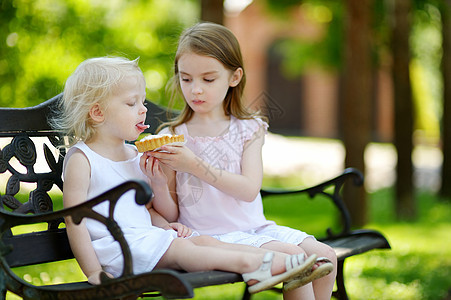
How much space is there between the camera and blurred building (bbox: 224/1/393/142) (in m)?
22.9

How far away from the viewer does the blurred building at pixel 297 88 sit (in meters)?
22.9

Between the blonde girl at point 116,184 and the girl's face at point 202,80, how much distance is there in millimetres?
220

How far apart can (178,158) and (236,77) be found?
1.85 feet

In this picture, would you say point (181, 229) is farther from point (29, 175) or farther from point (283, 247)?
point (29, 175)

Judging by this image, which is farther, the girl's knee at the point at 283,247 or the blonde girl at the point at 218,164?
the blonde girl at the point at 218,164

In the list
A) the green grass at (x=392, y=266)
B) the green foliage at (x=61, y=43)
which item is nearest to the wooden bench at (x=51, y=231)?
the green grass at (x=392, y=266)

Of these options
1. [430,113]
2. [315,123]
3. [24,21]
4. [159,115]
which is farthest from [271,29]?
[159,115]

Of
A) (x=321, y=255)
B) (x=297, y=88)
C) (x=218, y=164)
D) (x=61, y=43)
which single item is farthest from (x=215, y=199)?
(x=297, y=88)

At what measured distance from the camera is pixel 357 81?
6.16m

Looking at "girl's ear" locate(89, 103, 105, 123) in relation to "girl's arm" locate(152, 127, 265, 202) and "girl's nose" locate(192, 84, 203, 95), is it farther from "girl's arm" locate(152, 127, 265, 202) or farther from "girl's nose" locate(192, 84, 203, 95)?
"girl's nose" locate(192, 84, 203, 95)

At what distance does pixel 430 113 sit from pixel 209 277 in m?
21.9

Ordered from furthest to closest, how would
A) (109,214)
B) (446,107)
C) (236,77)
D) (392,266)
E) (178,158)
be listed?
(446,107)
(392,266)
(236,77)
(178,158)
(109,214)

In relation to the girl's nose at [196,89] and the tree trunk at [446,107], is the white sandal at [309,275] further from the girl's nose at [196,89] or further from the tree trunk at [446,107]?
the tree trunk at [446,107]

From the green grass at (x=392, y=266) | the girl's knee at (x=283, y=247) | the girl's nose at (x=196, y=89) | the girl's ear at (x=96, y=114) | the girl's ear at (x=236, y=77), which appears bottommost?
the green grass at (x=392, y=266)
